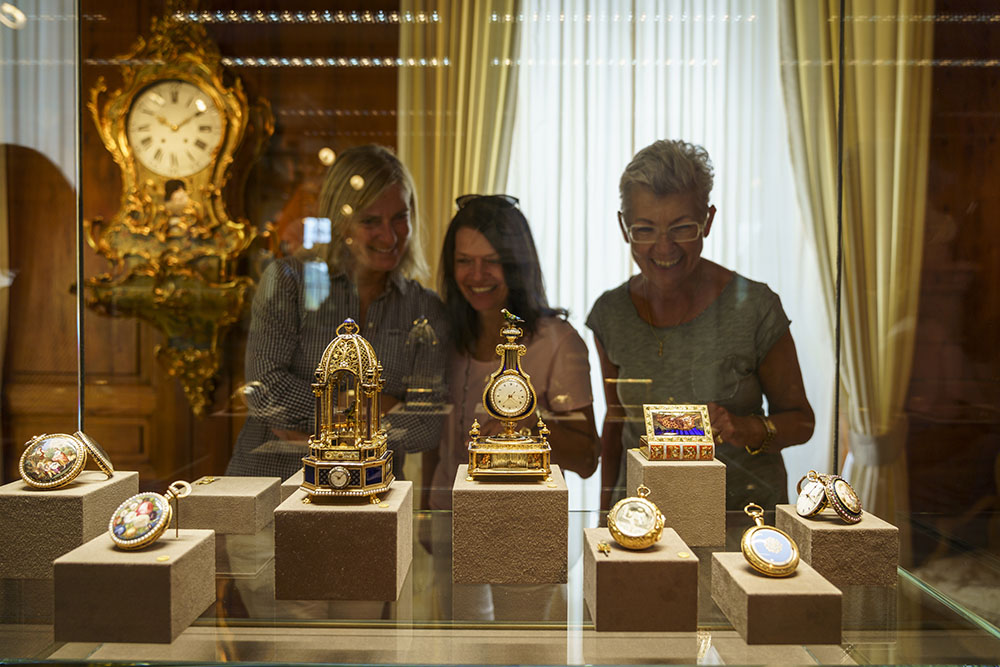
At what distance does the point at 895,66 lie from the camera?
231 cm

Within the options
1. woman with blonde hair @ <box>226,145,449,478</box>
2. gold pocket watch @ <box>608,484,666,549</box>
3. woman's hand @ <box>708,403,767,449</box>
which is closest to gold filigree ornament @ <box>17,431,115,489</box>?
woman with blonde hair @ <box>226,145,449,478</box>

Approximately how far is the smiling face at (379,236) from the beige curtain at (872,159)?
3.97 feet

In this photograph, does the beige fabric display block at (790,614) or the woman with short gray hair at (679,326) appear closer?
the beige fabric display block at (790,614)

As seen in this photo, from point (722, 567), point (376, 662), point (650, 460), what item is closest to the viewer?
point (376, 662)

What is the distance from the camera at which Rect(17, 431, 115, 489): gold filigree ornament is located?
6.14ft

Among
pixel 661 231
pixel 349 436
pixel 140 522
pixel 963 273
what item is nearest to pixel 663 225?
pixel 661 231

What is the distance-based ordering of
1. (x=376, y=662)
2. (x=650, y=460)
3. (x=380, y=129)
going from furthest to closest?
1. (x=380, y=129)
2. (x=650, y=460)
3. (x=376, y=662)

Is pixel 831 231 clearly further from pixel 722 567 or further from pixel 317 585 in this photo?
pixel 317 585

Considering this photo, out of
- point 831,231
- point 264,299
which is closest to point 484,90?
point 264,299

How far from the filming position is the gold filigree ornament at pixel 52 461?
6.14 ft

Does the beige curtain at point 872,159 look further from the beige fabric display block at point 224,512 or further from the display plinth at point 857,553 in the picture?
the beige fabric display block at point 224,512

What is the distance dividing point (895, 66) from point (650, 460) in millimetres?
1400

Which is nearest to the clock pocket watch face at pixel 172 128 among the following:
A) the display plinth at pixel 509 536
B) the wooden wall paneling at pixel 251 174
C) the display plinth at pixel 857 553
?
the wooden wall paneling at pixel 251 174

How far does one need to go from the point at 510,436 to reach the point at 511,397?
10 cm
